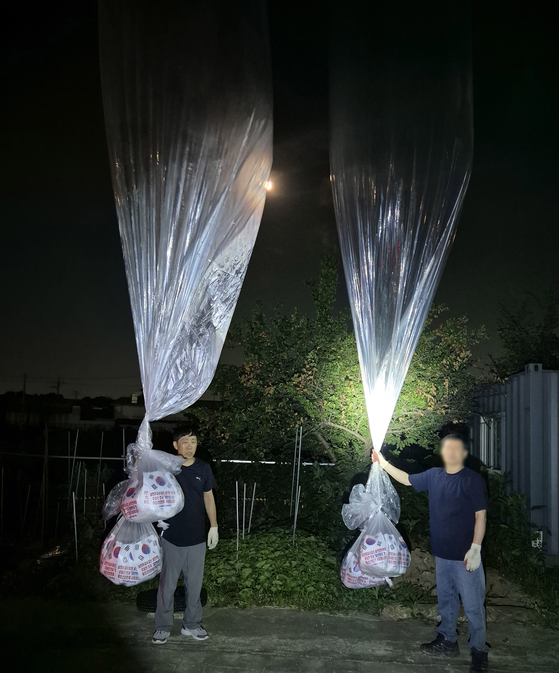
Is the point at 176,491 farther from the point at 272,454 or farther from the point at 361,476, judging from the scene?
the point at 272,454

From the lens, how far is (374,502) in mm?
4070

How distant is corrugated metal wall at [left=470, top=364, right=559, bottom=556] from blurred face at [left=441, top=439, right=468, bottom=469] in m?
2.85

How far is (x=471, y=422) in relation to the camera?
8641 millimetres

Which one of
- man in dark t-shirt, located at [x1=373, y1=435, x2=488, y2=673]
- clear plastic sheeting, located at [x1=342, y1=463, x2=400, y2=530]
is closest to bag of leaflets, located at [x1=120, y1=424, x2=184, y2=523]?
clear plastic sheeting, located at [x1=342, y1=463, x2=400, y2=530]

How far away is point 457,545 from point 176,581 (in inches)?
74.5

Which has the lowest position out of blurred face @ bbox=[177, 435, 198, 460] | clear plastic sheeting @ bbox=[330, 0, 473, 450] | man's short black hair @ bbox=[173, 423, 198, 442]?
blurred face @ bbox=[177, 435, 198, 460]

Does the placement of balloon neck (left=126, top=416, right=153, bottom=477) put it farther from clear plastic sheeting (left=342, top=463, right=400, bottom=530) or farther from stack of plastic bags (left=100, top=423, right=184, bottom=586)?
clear plastic sheeting (left=342, top=463, right=400, bottom=530)

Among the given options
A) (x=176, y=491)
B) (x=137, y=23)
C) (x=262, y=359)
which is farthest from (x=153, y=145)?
(x=262, y=359)

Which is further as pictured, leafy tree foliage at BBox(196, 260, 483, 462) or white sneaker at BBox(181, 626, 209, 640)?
leafy tree foliage at BBox(196, 260, 483, 462)

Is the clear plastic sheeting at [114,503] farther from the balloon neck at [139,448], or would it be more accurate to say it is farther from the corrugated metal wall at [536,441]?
the corrugated metal wall at [536,441]

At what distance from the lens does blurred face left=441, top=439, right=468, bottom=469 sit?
3811 mm

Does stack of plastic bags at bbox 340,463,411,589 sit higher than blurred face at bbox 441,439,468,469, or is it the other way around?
blurred face at bbox 441,439,468,469

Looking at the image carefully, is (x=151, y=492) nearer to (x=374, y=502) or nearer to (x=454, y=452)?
(x=374, y=502)

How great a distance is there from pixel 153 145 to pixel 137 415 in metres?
29.4
